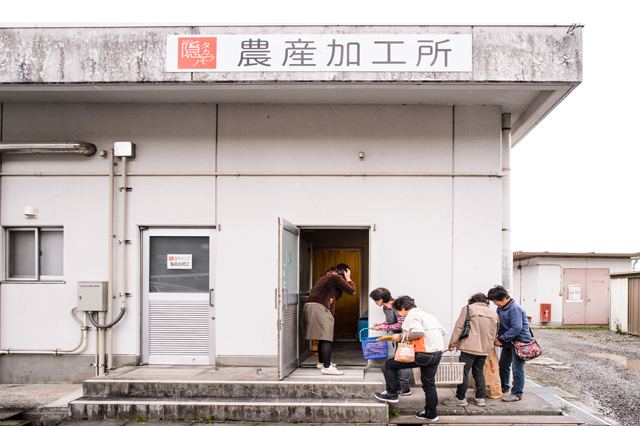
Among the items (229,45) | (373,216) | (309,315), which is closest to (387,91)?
(373,216)

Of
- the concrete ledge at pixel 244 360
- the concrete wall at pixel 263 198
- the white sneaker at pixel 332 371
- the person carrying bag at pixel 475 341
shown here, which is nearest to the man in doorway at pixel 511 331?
the person carrying bag at pixel 475 341

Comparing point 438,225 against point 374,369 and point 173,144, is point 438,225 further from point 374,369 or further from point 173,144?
point 173,144

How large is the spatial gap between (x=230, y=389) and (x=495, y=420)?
3262 millimetres

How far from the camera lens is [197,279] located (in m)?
7.20

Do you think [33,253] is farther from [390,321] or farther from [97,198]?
[390,321]

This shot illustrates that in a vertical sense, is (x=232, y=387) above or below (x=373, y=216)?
below

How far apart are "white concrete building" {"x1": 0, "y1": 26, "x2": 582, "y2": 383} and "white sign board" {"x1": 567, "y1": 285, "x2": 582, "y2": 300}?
14683 mm

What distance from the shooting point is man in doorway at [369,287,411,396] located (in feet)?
19.9

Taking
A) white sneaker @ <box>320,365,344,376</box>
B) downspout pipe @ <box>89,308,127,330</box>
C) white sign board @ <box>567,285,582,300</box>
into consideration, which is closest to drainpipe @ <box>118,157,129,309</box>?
downspout pipe @ <box>89,308,127,330</box>

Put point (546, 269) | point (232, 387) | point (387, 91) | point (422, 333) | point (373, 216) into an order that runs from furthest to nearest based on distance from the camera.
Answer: point (546, 269) → point (373, 216) → point (387, 91) → point (232, 387) → point (422, 333)

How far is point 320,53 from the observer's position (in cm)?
614

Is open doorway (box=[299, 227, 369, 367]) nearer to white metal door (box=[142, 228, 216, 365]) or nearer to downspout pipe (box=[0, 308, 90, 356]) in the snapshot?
white metal door (box=[142, 228, 216, 365])

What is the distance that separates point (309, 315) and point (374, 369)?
1219mm

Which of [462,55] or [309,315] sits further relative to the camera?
[309,315]
